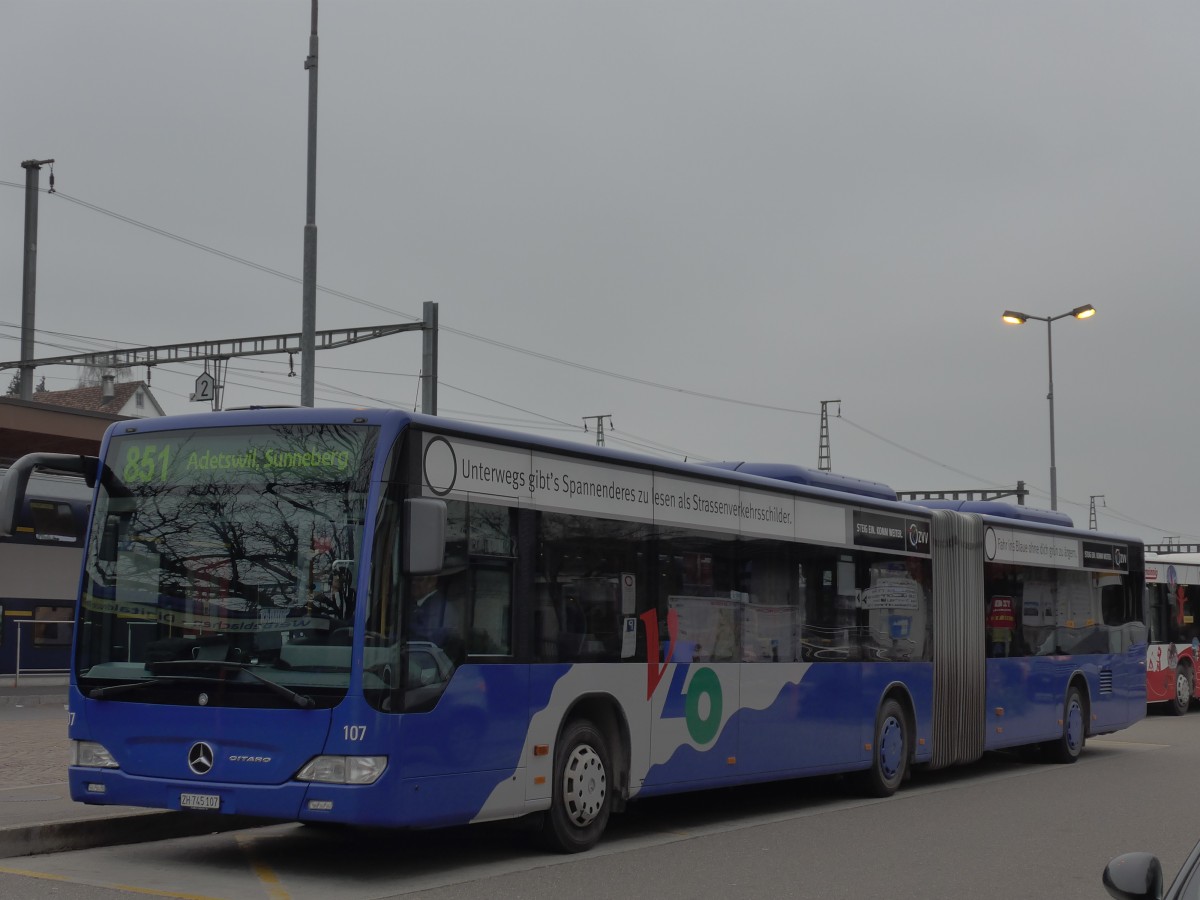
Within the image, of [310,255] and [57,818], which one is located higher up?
[310,255]

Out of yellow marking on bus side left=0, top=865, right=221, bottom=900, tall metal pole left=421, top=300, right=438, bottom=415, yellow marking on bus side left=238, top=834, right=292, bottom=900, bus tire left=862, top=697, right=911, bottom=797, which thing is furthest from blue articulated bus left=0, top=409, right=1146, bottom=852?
tall metal pole left=421, top=300, right=438, bottom=415

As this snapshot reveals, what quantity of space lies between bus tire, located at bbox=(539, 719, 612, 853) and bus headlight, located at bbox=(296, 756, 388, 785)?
190 centimetres

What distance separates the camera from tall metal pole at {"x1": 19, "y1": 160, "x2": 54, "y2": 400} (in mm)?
34250

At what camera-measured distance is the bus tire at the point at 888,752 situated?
15289 mm

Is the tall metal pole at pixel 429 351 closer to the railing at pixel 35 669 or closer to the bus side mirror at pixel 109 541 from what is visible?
the railing at pixel 35 669

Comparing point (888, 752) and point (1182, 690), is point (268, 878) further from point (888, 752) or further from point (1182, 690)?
point (1182, 690)

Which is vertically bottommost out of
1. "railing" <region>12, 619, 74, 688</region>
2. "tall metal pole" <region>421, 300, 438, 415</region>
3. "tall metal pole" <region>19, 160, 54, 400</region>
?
"railing" <region>12, 619, 74, 688</region>

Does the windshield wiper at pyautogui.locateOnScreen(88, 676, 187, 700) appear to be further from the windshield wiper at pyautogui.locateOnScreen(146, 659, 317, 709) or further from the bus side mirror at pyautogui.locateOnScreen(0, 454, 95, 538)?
the bus side mirror at pyautogui.locateOnScreen(0, 454, 95, 538)

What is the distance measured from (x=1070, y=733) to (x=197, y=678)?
13.8 meters

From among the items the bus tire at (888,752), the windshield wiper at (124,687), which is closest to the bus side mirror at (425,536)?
the windshield wiper at (124,687)

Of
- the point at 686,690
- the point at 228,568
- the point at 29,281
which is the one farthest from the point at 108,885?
the point at 29,281

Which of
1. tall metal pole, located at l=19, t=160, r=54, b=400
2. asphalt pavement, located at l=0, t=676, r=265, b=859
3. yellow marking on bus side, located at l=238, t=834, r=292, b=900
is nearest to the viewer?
yellow marking on bus side, located at l=238, t=834, r=292, b=900

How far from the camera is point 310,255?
66.5 ft

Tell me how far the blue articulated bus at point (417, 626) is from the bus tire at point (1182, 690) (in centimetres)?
1872
